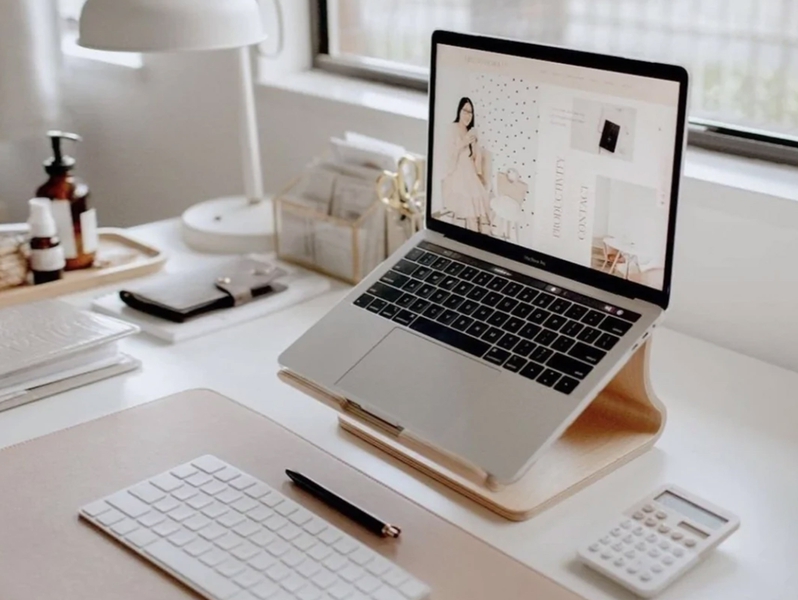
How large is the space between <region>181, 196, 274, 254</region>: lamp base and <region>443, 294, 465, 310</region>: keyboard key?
537 millimetres

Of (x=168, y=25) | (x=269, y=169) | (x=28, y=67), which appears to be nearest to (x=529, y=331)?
(x=168, y=25)

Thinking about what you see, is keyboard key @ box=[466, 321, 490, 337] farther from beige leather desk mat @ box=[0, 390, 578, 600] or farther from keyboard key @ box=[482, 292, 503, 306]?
beige leather desk mat @ box=[0, 390, 578, 600]

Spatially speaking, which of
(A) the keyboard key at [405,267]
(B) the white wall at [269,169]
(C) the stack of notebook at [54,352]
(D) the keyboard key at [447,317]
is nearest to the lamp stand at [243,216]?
(B) the white wall at [269,169]

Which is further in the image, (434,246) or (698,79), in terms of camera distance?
(698,79)

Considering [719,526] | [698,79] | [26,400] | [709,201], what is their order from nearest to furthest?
[719,526] < [26,400] < [709,201] < [698,79]

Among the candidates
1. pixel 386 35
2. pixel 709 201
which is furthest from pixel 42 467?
pixel 386 35

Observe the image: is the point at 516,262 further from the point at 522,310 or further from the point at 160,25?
the point at 160,25

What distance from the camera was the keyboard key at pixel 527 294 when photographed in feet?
3.52

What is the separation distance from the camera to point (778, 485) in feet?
3.28

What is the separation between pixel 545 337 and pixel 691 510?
0.69 feet

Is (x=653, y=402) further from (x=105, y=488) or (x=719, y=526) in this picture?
(x=105, y=488)

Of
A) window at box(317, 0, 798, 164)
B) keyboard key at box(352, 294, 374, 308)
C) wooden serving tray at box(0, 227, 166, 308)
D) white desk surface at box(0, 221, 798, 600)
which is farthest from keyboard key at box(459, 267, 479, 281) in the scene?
wooden serving tray at box(0, 227, 166, 308)

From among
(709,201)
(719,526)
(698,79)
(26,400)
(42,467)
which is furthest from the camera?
(698,79)

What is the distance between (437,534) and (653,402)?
0.91ft
